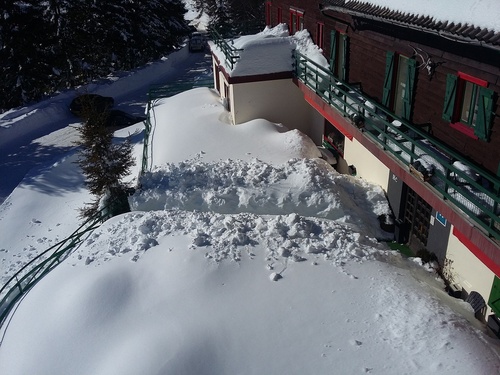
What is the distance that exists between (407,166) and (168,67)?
34.1m

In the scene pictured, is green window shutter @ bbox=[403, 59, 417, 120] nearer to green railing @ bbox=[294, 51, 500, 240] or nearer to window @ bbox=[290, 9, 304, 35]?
green railing @ bbox=[294, 51, 500, 240]

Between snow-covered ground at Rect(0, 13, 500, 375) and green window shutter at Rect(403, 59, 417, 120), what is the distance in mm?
3108

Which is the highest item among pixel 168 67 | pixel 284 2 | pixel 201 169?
pixel 284 2

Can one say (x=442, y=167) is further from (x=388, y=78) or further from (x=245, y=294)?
(x=245, y=294)

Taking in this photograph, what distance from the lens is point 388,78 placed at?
1261 centimetres

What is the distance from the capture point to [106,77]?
35812 mm

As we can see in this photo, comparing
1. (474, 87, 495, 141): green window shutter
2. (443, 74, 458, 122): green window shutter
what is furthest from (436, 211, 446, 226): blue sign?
(474, 87, 495, 141): green window shutter

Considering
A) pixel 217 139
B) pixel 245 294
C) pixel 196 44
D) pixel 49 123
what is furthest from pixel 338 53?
pixel 196 44

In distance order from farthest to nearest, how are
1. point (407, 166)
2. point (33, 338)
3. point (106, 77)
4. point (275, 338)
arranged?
point (106, 77) → point (407, 166) → point (33, 338) → point (275, 338)

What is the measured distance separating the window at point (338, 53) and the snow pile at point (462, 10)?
18.6 feet

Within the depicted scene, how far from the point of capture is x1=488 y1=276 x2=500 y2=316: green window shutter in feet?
30.2

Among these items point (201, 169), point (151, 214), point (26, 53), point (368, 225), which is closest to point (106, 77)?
point (26, 53)

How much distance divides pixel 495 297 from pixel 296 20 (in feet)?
49.0

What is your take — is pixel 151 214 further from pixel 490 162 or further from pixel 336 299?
pixel 490 162
